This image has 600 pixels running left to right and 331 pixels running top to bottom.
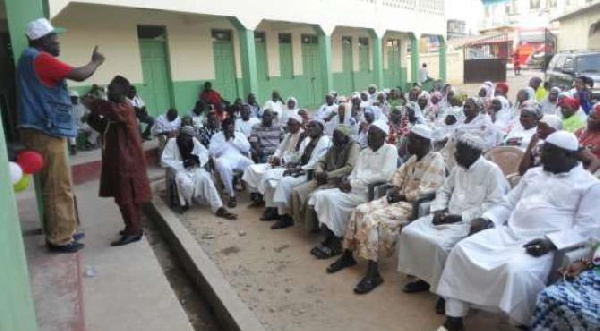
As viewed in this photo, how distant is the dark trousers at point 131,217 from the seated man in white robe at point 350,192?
178cm

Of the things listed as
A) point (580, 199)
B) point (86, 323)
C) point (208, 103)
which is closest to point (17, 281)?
point (86, 323)

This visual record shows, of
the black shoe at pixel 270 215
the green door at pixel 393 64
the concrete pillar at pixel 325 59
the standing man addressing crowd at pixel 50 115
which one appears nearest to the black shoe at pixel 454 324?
the standing man addressing crowd at pixel 50 115

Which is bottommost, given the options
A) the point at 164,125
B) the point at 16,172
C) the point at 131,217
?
the point at 131,217

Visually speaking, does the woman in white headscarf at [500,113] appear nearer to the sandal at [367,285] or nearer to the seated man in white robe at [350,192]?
the seated man in white robe at [350,192]

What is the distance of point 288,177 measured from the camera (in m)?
5.93

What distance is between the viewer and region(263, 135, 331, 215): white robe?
228 inches

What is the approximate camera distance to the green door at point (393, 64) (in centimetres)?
2336

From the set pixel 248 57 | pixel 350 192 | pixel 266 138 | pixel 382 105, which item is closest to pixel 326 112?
pixel 382 105

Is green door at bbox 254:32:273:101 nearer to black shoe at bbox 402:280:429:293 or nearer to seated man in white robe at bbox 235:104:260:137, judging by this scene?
seated man in white robe at bbox 235:104:260:137

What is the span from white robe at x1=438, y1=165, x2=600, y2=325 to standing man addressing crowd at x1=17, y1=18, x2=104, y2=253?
2887 millimetres

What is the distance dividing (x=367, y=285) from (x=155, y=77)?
894 cm

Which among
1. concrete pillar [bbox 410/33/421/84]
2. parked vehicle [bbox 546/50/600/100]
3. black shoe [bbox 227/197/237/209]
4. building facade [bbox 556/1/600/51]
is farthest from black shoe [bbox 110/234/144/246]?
building facade [bbox 556/1/600/51]

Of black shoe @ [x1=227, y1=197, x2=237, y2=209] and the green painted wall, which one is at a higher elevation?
the green painted wall

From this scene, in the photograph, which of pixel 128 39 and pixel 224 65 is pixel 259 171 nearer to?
pixel 128 39
